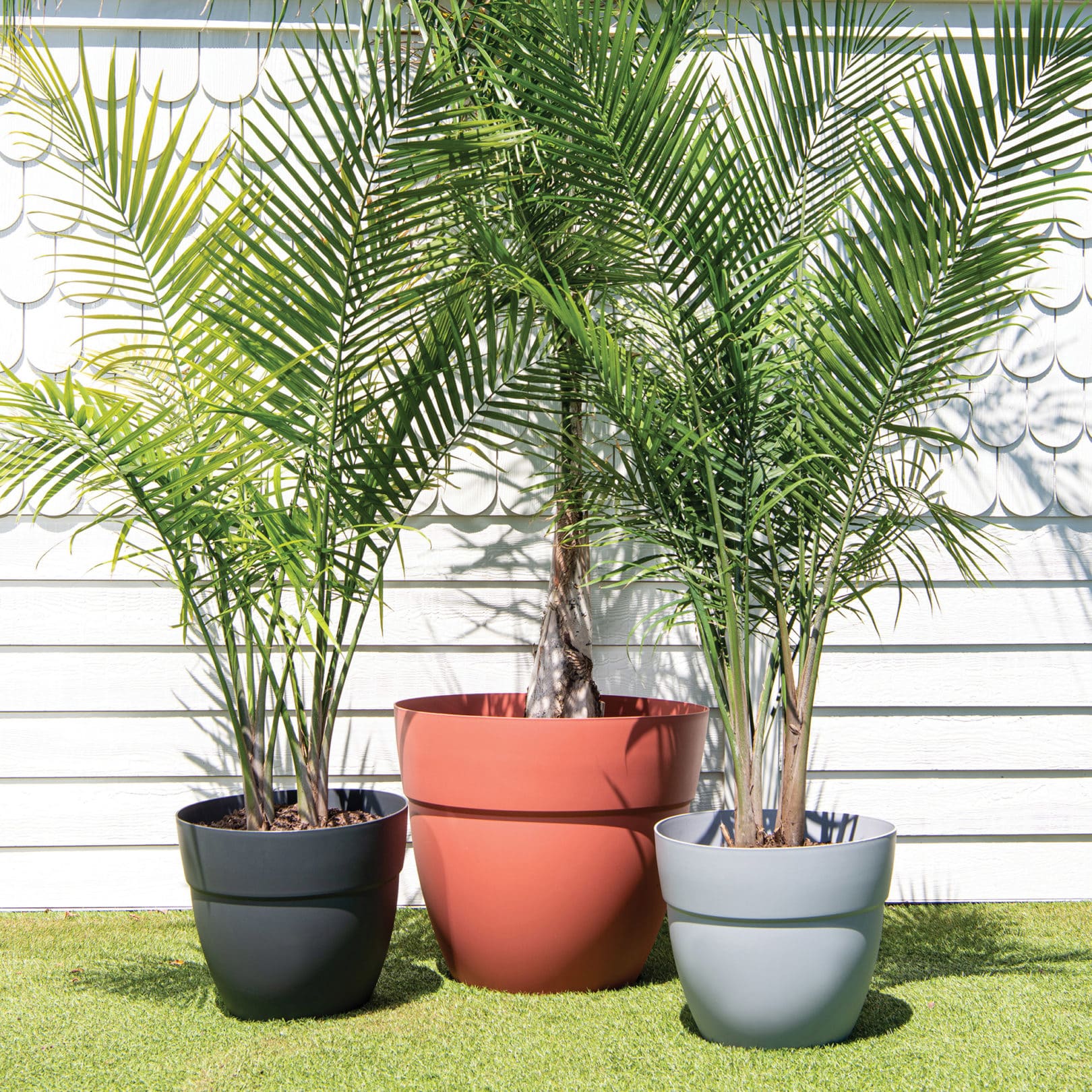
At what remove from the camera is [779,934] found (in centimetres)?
166

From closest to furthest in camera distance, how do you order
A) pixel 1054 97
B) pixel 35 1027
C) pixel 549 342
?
pixel 1054 97
pixel 35 1027
pixel 549 342

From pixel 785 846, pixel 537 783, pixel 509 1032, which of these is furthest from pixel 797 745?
pixel 509 1032

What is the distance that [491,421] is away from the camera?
8.49 ft

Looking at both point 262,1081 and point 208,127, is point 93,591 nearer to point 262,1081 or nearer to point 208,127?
point 208,127

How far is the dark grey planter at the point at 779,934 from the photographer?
1.65 meters

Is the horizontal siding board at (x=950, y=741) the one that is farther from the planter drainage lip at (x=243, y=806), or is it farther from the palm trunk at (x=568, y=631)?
the planter drainage lip at (x=243, y=806)

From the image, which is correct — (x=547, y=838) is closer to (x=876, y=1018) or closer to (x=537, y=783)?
(x=537, y=783)

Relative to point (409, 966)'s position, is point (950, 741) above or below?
above

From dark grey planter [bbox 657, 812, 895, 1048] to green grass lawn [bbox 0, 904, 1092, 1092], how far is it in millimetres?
63

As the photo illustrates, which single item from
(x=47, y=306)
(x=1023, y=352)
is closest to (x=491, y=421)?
(x=47, y=306)

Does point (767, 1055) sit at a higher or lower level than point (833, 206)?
lower

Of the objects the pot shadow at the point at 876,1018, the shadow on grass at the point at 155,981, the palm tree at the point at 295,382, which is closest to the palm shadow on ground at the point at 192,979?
the shadow on grass at the point at 155,981

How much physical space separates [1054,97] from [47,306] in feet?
7.47

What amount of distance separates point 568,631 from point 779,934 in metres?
0.76
